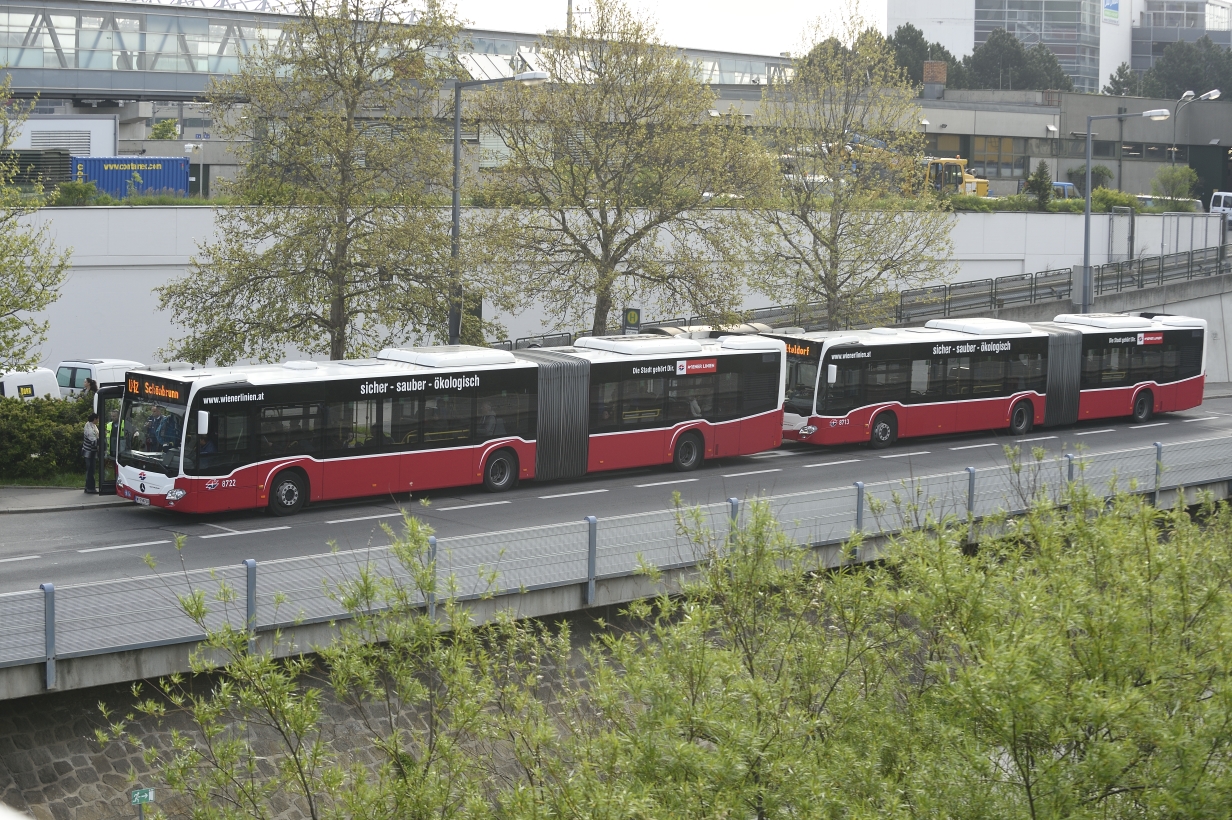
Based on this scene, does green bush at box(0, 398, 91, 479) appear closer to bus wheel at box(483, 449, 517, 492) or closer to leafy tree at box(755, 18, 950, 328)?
bus wheel at box(483, 449, 517, 492)

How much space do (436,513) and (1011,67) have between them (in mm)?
103009

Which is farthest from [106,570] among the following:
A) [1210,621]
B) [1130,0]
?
[1130,0]

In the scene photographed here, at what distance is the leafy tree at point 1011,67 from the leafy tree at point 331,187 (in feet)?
303

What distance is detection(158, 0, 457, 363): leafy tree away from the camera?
27.9 m

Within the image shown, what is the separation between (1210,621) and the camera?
938cm

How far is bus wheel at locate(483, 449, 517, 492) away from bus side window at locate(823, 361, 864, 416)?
316 inches

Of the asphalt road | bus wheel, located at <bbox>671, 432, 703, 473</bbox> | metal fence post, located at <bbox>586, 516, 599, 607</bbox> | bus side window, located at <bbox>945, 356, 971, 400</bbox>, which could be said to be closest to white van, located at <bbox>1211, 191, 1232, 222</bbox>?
the asphalt road

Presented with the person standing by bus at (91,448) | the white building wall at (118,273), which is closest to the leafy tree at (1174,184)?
the white building wall at (118,273)

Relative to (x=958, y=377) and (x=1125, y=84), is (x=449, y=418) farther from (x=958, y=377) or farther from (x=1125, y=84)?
(x=1125, y=84)

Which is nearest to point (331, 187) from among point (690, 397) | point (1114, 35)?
point (690, 397)

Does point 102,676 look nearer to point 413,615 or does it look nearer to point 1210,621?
point 413,615

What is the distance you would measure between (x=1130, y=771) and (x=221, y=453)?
16.3 m

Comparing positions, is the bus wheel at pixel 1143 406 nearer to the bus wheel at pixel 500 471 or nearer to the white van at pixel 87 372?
the bus wheel at pixel 500 471

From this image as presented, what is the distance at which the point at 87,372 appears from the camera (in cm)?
3416
